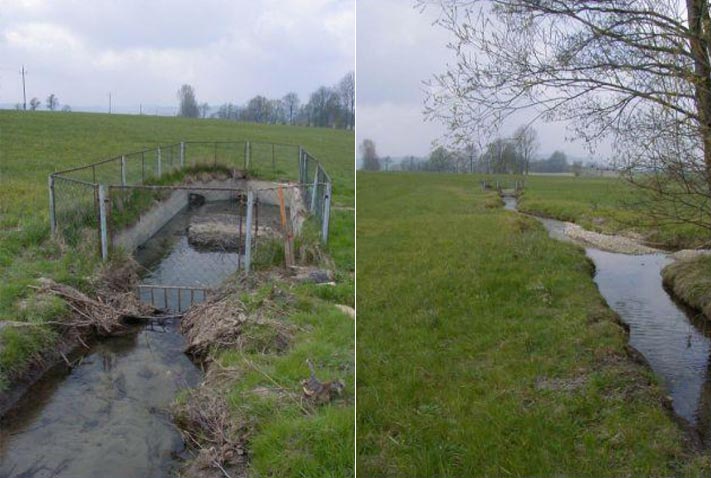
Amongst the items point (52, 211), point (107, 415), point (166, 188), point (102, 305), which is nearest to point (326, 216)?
point (166, 188)

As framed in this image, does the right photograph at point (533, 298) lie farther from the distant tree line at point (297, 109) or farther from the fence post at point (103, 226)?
the fence post at point (103, 226)

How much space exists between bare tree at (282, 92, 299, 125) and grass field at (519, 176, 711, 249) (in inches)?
49.8

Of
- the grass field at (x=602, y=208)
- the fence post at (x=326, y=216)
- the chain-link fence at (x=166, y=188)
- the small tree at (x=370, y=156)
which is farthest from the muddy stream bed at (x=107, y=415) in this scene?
the grass field at (x=602, y=208)

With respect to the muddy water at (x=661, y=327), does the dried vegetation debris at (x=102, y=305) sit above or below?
below

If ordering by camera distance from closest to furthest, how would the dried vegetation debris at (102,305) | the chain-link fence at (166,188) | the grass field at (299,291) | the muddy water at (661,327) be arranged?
A: the muddy water at (661,327), the grass field at (299,291), the dried vegetation debris at (102,305), the chain-link fence at (166,188)

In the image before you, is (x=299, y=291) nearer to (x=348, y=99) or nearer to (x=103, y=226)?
(x=103, y=226)

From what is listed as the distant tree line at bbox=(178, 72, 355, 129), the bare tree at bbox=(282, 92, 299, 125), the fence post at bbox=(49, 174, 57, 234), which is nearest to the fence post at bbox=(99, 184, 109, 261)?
the fence post at bbox=(49, 174, 57, 234)

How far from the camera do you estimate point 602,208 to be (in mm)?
1954

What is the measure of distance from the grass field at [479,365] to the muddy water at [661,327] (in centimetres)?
9

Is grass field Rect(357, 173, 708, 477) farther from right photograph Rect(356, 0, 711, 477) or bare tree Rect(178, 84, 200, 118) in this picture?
bare tree Rect(178, 84, 200, 118)

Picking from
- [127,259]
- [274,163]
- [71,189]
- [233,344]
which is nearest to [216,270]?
[127,259]

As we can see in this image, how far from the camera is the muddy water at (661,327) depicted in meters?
1.83

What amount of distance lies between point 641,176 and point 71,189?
227 inches

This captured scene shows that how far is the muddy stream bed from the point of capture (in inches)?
115
